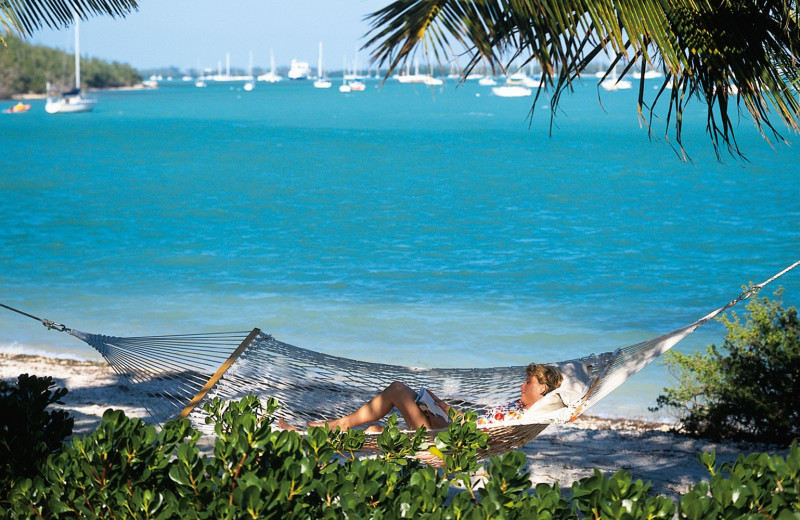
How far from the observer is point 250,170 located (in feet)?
60.2

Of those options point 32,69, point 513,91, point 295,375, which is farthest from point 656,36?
point 513,91

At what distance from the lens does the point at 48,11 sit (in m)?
2.55

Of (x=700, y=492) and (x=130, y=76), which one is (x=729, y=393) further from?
(x=130, y=76)

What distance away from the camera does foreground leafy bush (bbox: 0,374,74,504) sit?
161 cm

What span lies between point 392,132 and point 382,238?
55.3 ft

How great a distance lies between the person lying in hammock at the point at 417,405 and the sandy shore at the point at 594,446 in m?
0.26

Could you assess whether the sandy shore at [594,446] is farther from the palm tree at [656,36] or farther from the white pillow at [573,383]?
the palm tree at [656,36]

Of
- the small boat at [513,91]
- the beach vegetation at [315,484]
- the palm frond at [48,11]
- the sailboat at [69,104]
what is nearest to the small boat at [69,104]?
the sailboat at [69,104]

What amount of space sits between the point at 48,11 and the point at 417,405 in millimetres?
1667

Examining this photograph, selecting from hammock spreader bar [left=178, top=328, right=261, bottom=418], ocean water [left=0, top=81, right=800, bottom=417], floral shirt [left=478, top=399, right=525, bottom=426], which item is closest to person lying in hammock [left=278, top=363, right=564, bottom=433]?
floral shirt [left=478, top=399, right=525, bottom=426]

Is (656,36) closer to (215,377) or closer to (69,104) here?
(215,377)

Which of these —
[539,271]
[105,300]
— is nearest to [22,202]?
[105,300]

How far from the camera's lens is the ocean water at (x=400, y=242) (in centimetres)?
608

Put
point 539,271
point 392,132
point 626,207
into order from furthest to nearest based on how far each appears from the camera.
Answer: point 392,132 → point 626,207 → point 539,271
